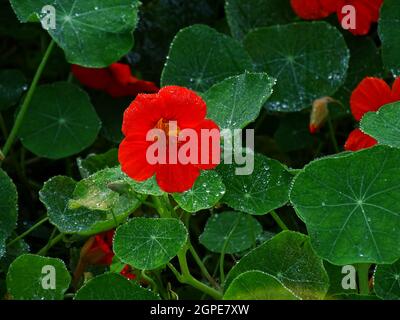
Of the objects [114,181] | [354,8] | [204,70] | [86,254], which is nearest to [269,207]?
[114,181]

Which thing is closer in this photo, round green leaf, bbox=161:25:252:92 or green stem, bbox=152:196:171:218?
green stem, bbox=152:196:171:218

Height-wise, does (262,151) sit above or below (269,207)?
below

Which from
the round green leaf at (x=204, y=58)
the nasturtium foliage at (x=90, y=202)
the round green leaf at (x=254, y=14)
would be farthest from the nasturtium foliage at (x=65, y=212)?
the round green leaf at (x=254, y=14)

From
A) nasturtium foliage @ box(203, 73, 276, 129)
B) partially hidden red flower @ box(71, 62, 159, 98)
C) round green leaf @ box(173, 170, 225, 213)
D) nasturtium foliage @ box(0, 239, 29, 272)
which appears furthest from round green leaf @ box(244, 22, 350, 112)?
nasturtium foliage @ box(0, 239, 29, 272)

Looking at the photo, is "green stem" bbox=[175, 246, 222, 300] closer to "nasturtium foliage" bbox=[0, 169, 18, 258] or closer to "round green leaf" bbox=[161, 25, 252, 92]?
"nasturtium foliage" bbox=[0, 169, 18, 258]

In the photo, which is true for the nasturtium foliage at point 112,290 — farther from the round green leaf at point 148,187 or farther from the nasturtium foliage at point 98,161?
the nasturtium foliage at point 98,161

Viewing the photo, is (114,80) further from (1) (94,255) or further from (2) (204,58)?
(1) (94,255)
